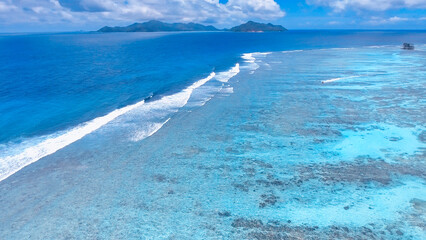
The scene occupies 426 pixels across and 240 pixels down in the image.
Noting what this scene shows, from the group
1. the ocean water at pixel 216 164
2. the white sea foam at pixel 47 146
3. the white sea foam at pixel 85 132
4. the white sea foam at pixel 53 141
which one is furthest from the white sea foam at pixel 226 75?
the white sea foam at pixel 47 146

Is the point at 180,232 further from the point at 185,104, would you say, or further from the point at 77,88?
the point at 77,88

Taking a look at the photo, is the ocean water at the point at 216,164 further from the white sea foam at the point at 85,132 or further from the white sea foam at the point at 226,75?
the white sea foam at the point at 226,75

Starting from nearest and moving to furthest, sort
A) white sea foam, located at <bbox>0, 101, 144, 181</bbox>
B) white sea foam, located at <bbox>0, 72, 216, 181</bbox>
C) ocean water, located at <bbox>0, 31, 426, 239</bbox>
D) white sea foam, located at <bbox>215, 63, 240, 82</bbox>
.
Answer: ocean water, located at <bbox>0, 31, 426, 239</bbox>
white sea foam, located at <bbox>0, 101, 144, 181</bbox>
white sea foam, located at <bbox>0, 72, 216, 181</bbox>
white sea foam, located at <bbox>215, 63, 240, 82</bbox>

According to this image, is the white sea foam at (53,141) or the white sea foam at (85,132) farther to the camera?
the white sea foam at (85,132)

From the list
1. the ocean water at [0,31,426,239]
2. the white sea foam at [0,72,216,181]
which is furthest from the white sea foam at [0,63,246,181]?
the ocean water at [0,31,426,239]

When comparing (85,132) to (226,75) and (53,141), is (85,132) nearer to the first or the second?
(53,141)

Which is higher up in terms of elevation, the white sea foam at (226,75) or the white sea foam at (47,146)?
the white sea foam at (226,75)

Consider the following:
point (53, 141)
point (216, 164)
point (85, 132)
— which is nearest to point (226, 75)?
point (85, 132)

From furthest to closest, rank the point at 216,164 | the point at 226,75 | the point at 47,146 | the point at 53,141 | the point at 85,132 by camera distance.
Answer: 1. the point at 226,75
2. the point at 85,132
3. the point at 53,141
4. the point at 47,146
5. the point at 216,164

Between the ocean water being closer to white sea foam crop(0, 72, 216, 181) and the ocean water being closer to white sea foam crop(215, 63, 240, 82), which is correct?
white sea foam crop(0, 72, 216, 181)
